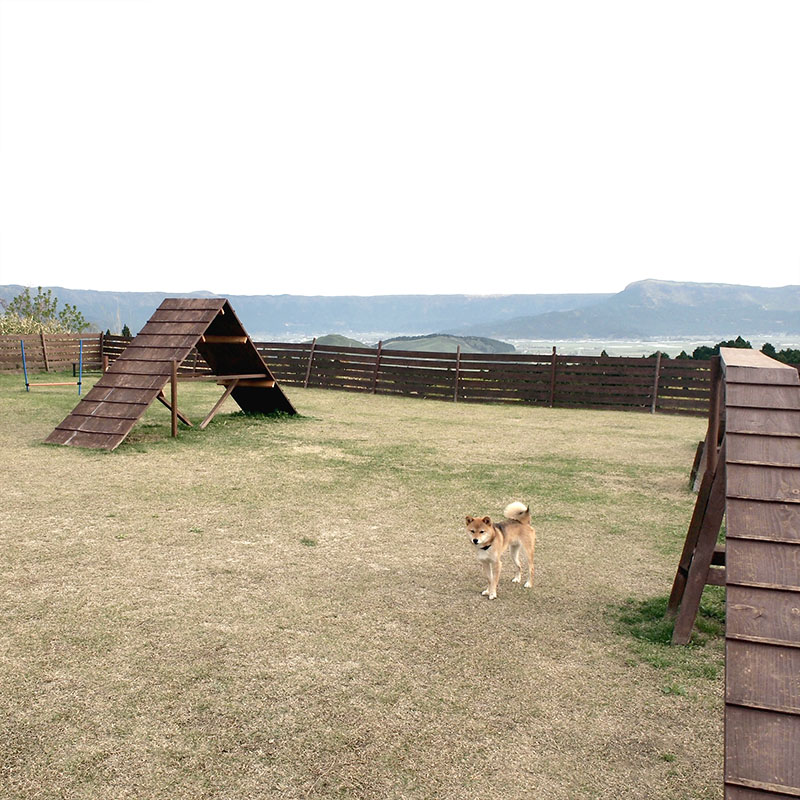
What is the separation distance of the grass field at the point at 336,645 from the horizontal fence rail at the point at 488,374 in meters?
10.00

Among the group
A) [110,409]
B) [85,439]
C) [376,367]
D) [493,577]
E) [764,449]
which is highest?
[764,449]

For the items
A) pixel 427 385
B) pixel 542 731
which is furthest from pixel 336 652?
pixel 427 385

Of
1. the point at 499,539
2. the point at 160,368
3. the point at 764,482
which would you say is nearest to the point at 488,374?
the point at 160,368

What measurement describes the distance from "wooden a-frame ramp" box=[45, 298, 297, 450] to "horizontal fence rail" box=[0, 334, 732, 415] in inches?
300

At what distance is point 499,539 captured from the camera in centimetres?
522

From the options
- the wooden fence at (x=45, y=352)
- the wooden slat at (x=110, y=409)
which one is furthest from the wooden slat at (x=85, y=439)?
the wooden fence at (x=45, y=352)

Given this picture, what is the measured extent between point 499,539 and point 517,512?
1.09ft

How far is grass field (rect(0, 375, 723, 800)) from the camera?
10.4 ft

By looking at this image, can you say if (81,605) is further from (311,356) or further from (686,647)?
(311,356)

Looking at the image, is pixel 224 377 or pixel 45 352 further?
pixel 45 352

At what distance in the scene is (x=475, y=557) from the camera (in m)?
6.23

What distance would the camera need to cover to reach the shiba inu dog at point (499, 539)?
504cm

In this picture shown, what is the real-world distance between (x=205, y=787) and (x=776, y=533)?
2.72 metres

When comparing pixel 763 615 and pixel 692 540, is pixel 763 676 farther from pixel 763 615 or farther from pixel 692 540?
pixel 692 540
